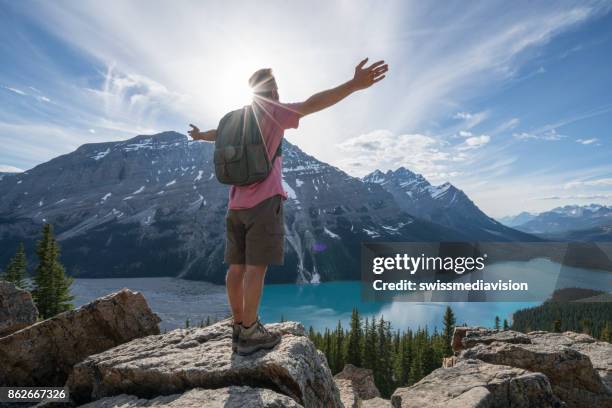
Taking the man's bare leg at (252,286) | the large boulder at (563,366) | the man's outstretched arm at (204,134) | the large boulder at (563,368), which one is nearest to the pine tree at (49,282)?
the man's outstretched arm at (204,134)

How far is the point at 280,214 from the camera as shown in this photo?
16.4 ft

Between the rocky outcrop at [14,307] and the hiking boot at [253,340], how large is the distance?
11160 mm

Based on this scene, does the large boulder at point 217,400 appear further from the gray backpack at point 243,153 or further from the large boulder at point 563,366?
the large boulder at point 563,366

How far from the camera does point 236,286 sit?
5223mm

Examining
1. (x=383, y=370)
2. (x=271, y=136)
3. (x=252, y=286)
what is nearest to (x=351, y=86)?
(x=271, y=136)

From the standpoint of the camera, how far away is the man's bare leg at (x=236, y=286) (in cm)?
520

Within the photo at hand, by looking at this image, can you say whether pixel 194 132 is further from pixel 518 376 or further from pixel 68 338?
pixel 518 376

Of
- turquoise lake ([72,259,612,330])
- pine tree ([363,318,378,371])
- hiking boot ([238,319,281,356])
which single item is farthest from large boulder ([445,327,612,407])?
turquoise lake ([72,259,612,330])

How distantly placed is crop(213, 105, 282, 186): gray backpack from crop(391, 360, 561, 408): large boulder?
4021mm

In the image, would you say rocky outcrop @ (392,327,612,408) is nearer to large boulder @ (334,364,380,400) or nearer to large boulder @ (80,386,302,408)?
large boulder @ (80,386,302,408)

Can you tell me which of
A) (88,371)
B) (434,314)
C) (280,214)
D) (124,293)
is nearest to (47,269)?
(124,293)

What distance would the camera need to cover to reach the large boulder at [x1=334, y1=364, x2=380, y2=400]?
5750cm

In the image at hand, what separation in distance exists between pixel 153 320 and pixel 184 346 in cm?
341

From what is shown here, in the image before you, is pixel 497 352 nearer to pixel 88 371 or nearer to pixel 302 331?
pixel 302 331
